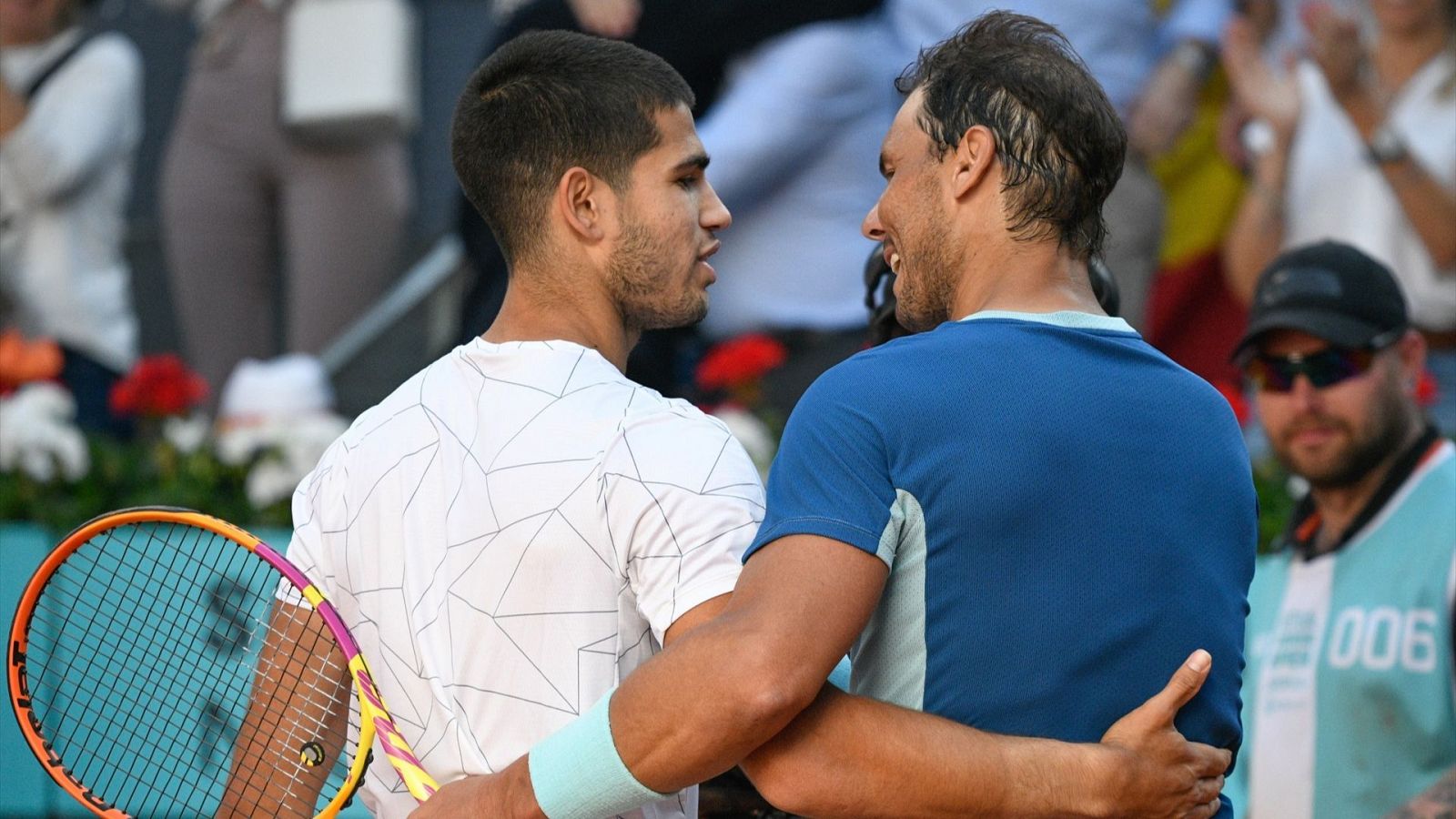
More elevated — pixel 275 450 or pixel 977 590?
pixel 977 590

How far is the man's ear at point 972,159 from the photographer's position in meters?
2.28

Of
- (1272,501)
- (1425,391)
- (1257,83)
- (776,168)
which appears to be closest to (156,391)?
(776,168)

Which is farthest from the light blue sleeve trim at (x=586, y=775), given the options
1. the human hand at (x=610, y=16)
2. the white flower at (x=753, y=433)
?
the human hand at (x=610, y=16)

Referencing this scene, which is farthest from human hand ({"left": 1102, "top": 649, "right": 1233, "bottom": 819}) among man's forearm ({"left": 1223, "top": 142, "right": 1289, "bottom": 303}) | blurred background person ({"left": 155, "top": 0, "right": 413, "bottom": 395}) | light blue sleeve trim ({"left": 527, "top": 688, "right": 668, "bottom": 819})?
blurred background person ({"left": 155, "top": 0, "right": 413, "bottom": 395})

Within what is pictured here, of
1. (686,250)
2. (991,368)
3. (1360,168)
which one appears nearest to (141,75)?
(1360,168)

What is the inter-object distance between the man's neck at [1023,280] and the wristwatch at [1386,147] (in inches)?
134

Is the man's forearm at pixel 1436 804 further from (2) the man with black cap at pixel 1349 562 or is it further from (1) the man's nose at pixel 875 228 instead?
(1) the man's nose at pixel 875 228

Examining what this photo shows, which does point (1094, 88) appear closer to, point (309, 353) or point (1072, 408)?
point (1072, 408)

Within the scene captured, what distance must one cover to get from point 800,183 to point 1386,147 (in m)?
1.69

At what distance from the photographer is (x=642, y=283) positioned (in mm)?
2547

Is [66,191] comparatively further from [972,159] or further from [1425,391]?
[972,159]

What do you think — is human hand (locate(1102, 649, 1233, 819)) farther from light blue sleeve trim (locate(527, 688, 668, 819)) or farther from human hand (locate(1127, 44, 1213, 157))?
human hand (locate(1127, 44, 1213, 157))

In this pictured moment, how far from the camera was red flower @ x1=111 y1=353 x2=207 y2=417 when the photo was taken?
20.0 feet

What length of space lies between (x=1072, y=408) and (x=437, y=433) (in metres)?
0.82
